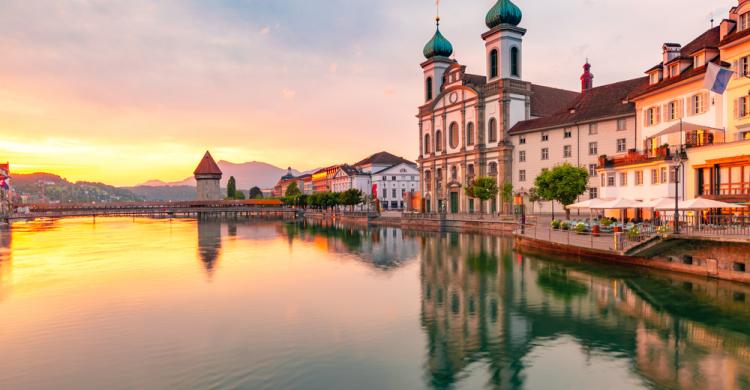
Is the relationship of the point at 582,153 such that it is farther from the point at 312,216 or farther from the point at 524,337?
the point at 312,216

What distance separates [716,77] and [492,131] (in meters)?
48.9

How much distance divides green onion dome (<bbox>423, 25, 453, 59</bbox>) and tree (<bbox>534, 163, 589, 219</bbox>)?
4329 centimetres

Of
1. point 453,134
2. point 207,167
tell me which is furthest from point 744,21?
point 207,167

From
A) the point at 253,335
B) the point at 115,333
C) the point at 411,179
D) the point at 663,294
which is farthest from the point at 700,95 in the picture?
the point at 411,179

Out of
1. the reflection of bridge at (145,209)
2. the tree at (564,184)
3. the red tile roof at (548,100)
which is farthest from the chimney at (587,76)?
the reflection of bridge at (145,209)

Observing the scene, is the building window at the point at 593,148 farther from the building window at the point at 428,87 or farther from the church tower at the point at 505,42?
the building window at the point at 428,87

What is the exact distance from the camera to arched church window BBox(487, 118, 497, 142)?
7300 centimetres

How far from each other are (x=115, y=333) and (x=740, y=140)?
118 ft

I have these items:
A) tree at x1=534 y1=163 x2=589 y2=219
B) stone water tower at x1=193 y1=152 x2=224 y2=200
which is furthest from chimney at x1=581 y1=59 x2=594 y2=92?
stone water tower at x1=193 y1=152 x2=224 y2=200

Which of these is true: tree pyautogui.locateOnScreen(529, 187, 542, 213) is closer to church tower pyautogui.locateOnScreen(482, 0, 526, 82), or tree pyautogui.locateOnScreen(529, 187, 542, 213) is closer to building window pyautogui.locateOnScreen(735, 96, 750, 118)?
church tower pyautogui.locateOnScreen(482, 0, 526, 82)

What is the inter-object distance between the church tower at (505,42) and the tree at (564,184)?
26568 mm

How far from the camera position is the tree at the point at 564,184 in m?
49.5

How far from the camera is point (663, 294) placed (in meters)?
22.7

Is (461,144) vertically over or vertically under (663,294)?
over
